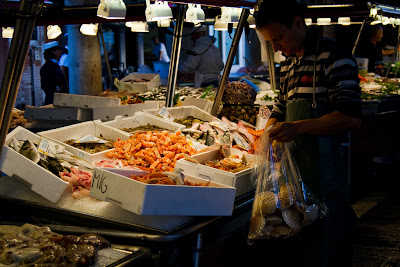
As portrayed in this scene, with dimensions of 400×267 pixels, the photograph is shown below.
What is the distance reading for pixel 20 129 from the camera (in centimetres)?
382

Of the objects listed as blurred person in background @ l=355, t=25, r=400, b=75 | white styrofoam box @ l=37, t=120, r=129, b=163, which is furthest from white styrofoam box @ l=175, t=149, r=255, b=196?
blurred person in background @ l=355, t=25, r=400, b=75

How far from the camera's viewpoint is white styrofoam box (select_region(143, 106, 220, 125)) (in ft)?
17.8

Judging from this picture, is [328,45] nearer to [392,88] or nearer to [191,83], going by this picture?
[392,88]

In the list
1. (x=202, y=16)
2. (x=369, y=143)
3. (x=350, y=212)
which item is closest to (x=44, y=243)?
(x=350, y=212)

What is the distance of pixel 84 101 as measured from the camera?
5906 millimetres

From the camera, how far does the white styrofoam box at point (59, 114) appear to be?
5.59 meters

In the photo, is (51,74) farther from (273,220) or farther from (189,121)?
(273,220)

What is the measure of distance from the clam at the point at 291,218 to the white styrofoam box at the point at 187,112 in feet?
8.82

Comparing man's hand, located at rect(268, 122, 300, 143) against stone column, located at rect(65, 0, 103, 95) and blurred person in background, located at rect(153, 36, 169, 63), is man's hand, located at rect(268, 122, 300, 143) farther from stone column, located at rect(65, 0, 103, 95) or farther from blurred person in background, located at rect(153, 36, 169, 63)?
blurred person in background, located at rect(153, 36, 169, 63)

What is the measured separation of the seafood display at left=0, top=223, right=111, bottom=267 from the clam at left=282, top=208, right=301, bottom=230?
1.05 meters

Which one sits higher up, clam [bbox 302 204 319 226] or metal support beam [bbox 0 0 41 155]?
metal support beam [bbox 0 0 41 155]

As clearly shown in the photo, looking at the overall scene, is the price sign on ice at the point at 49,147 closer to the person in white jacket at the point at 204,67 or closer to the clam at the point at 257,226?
the clam at the point at 257,226

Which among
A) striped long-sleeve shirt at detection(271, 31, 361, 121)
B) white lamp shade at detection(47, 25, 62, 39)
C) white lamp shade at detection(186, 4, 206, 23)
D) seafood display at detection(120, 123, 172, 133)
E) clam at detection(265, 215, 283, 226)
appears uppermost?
white lamp shade at detection(186, 4, 206, 23)

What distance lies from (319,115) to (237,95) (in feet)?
9.69
